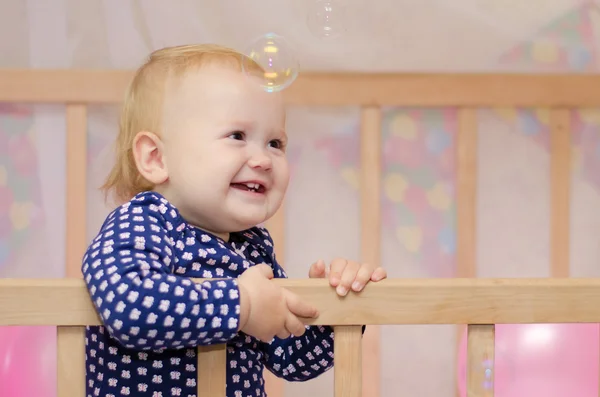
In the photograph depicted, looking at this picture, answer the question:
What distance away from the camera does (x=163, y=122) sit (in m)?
0.89

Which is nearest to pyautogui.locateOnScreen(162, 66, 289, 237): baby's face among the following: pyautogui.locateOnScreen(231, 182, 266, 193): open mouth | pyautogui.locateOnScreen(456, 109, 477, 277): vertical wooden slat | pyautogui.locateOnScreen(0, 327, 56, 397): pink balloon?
pyautogui.locateOnScreen(231, 182, 266, 193): open mouth

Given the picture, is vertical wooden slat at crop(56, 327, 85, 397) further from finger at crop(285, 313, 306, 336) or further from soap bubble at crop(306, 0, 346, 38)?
soap bubble at crop(306, 0, 346, 38)

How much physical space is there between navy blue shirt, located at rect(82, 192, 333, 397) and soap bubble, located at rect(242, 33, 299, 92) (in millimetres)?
162

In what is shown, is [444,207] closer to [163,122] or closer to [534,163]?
[534,163]

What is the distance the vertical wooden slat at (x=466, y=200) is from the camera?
5.25 feet

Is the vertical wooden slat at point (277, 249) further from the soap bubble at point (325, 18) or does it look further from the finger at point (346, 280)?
the finger at point (346, 280)

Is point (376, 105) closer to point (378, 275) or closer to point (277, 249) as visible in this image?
point (277, 249)

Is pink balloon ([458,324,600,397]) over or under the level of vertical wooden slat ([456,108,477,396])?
under

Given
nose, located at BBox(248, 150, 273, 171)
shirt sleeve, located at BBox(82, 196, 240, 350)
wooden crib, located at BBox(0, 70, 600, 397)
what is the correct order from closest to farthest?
shirt sleeve, located at BBox(82, 196, 240, 350)
nose, located at BBox(248, 150, 273, 171)
wooden crib, located at BBox(0, 70, 600, 397)

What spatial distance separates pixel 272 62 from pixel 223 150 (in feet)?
0.47

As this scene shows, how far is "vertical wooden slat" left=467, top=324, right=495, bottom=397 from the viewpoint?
746 mm

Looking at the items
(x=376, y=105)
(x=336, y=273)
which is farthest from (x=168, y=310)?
(x=376, y=105)

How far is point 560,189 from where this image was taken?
163 cm

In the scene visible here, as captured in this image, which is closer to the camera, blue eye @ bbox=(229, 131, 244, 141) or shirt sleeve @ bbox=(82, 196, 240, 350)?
shirt sleeve @ bbox=(82, 196, 240, 350)
